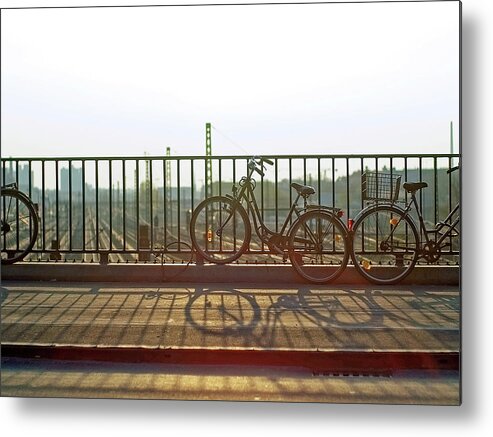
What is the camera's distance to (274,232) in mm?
6230

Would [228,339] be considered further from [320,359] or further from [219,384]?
[320,359]

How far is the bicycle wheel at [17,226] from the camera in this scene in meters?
6.50

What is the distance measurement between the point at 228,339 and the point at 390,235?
7.77 feet

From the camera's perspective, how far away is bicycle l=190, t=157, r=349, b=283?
6.12 metres

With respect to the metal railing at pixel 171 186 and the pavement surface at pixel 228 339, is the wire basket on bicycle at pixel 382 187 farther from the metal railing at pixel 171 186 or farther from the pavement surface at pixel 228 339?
the pavement surface at pixel 228 339

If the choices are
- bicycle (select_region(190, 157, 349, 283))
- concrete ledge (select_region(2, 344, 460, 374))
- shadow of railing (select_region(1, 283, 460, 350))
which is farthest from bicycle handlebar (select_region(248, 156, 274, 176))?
concrete ledge (select_region(2, 344, 460, 374))

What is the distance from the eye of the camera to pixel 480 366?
4152mm

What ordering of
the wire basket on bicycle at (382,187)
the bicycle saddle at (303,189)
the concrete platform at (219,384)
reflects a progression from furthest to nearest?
the wire basket on bicycle at (382,187) < the bicycle saddle at (303,189) < the concrete platform at (219,384)

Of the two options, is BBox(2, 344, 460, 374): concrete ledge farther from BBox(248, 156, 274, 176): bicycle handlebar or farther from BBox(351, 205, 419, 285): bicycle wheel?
BBox(248, 156, 274, 176): bicycle handlebar

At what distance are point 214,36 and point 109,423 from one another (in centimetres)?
264

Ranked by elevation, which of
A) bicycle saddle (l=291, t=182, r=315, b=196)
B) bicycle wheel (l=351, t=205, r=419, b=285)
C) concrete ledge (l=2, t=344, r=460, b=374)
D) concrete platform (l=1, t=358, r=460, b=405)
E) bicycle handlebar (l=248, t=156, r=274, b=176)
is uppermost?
bicycle handlebar (l=248, t=156, r=274, b=176)

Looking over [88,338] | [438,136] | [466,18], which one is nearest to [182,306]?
[88,338]

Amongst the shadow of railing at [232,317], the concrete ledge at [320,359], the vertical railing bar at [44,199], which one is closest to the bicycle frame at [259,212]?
the shadow of railing at [232,317]

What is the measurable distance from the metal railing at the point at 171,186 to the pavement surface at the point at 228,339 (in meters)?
0.99
